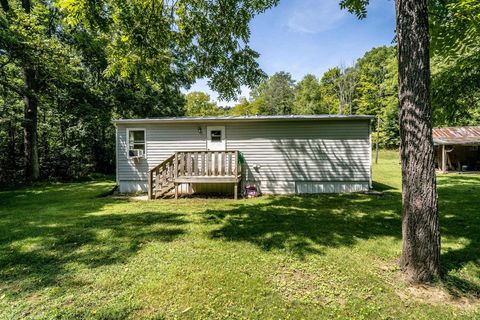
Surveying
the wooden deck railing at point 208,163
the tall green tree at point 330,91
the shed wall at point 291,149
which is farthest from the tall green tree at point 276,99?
the wooden deck railing at point 208,163

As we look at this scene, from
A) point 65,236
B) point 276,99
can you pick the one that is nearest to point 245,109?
point 276,99

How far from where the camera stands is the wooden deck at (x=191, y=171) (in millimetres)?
8156

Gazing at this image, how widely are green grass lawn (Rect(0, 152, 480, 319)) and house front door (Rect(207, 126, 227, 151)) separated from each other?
3.51 metres

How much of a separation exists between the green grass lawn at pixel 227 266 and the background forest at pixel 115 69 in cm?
330

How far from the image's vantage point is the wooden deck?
26.8ft

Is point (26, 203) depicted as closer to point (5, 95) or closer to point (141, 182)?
point (141, 182)

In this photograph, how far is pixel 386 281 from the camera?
3.00m

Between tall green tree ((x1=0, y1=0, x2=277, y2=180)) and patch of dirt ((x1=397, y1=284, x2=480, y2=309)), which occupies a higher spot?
tall green tree ((x1=0, y1=0, x2=277, y2=180))

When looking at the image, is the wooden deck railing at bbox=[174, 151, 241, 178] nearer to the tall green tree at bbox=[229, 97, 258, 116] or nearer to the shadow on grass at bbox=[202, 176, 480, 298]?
the shadow on grass at bbox=[202, 176, 480, 298]

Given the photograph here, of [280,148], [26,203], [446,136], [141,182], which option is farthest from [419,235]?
[446,136]

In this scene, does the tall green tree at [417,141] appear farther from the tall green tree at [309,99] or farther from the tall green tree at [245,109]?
the tall green tree at [245,109]

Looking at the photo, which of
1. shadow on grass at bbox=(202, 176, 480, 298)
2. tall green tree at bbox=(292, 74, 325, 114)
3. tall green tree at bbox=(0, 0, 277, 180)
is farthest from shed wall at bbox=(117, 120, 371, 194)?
tall green tree at bbox=(292, 74, 325, 114)

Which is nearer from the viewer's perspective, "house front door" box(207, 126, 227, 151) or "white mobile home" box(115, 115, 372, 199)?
"white mobile home" box(115, 115, 372, 199)

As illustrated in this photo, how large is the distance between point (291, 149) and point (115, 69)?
611 cm
